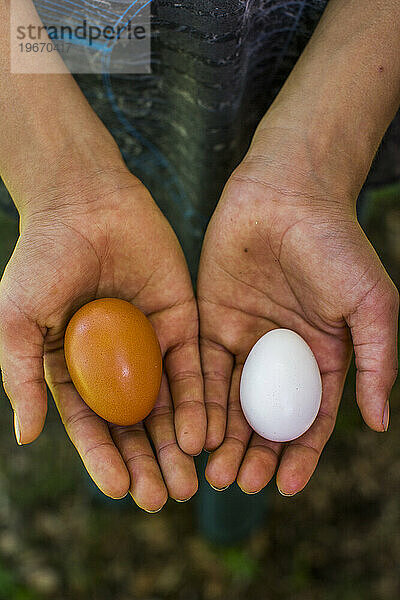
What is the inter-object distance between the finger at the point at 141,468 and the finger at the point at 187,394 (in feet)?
0.22

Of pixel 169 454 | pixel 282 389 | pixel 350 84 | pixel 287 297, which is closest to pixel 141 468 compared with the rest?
pixel 169 454

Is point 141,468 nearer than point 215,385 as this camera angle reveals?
Yes

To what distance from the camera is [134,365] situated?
119 centimetres

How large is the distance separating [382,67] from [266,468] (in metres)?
0.82

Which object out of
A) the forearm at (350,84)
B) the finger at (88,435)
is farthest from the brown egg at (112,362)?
the forearm at (350,84)

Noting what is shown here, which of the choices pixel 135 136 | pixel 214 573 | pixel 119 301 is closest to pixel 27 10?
pixel 135 136

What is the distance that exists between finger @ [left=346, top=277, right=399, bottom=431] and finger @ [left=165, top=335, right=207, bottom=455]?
30cm

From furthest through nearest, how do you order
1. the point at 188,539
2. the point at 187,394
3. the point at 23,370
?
the point at 188,539, the point at 187,394, the point at 23,370

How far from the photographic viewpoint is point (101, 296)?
4.35 ft

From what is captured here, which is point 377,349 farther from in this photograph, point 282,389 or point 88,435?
point 88,435

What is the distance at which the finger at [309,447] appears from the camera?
1162 millimetres

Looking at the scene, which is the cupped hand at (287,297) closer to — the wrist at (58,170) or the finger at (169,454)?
the finger at (169,454)

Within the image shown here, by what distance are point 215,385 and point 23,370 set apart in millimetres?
388

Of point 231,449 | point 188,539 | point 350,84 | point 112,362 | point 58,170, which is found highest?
point 350,84
